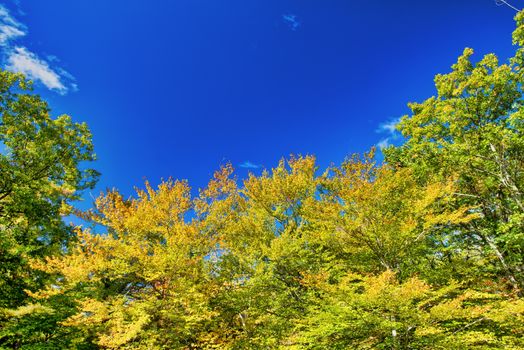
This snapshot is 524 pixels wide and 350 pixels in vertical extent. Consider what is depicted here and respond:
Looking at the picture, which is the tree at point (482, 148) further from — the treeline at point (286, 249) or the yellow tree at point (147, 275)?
the yellow tree at point (147, 275)

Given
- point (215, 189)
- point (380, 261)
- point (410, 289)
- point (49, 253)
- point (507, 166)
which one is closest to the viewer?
point (410, 289)

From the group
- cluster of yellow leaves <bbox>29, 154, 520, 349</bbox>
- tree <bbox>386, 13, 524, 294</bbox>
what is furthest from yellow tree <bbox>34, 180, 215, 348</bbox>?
tree <bbox>386, 13, 524, 294</bbox>

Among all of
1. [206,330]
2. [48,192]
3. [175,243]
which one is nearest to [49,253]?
[48,192]

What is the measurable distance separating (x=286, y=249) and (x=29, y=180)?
35.0 feet

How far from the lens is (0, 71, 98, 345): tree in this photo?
10414 mm

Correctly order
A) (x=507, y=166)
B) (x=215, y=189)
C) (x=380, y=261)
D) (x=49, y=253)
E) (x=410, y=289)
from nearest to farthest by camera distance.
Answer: (x=410, y=289), (x=380, y=261), (x=49, y=253), (x=507, y=166), (x=215, y=189)

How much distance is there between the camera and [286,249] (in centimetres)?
1169

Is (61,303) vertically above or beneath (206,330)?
above

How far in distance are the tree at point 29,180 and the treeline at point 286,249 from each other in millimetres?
59

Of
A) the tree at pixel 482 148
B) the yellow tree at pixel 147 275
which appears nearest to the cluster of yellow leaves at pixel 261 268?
the yellow tree at pixel 147 275

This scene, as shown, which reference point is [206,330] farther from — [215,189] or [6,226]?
[6,226]

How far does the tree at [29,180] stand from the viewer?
10414 millimetres

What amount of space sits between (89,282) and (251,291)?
696cm

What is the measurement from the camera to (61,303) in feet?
31.8
